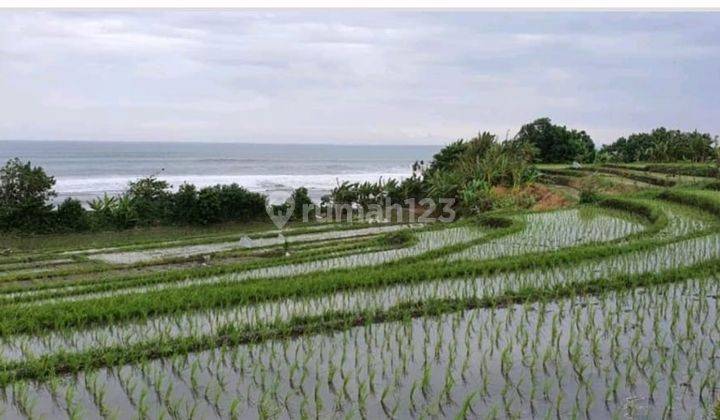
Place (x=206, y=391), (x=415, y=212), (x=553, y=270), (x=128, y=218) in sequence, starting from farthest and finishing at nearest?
(x=415, y=212) → (x=128, y=218) → (x=553, y=270) → (x=206, y=391)

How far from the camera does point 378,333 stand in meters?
6.31

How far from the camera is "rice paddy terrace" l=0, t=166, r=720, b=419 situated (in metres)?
4.73

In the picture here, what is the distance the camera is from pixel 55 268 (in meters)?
10.6

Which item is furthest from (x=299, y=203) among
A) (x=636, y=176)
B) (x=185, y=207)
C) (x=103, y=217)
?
(x=636, y=176)

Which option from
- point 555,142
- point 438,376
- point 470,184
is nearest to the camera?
point 438,376

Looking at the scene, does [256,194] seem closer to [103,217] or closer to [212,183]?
[103,217]

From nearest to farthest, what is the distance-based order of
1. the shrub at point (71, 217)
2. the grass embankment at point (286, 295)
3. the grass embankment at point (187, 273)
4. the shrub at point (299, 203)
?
1. the grass embankment at point (286, 295)
2. the grass embankment at point (187, 273)
3. the shrub at point (71, 217)
4. the shrub at point (299, 203)

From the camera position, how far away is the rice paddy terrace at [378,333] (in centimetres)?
473

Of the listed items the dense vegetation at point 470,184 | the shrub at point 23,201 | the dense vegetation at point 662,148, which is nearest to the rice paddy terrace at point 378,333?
the shrub at point 23,201

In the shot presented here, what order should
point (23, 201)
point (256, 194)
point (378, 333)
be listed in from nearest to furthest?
1. point (378, 333)
2. point (23, 201)
3. point (256, 194)

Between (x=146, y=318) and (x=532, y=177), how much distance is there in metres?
14.0

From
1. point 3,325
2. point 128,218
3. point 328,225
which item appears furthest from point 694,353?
point 128,218

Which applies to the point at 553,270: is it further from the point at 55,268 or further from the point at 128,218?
the point at 128,218

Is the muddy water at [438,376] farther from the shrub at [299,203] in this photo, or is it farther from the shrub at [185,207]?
the shrub at [299,203]
